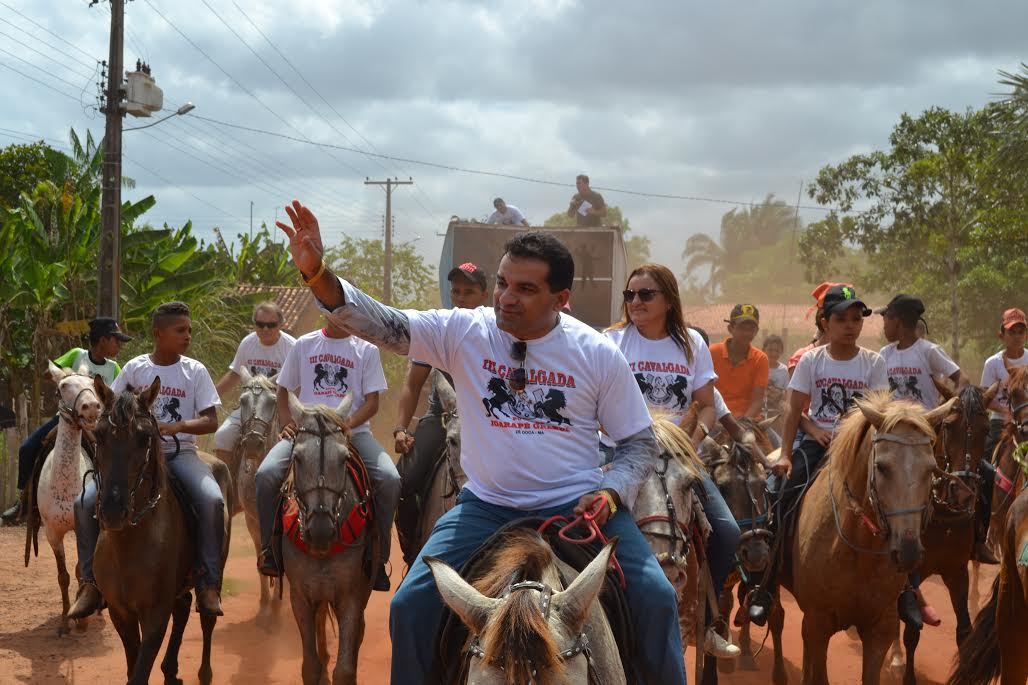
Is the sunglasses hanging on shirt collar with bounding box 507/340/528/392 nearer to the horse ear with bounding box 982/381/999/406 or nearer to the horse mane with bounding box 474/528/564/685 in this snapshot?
the horse mane with bounding box 474/528/564/685

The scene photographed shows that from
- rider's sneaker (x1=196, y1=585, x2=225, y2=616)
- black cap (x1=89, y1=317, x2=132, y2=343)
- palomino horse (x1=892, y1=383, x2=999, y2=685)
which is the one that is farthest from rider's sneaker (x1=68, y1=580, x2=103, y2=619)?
palomino horse (x1=892, y1=383, x2=999, y2=685)

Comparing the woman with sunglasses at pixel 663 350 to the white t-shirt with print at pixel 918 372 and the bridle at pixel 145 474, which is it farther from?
the white t-shirt with print at pixel 918 372

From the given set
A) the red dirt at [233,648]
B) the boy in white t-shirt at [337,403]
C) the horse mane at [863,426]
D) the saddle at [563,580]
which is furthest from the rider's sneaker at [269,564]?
the saddle at [563,580]

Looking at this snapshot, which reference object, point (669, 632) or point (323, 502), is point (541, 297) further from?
point (323, 502)

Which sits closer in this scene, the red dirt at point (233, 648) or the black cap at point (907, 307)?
the red dirt at point (233, 648)

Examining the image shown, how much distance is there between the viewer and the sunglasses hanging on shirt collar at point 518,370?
155 inches

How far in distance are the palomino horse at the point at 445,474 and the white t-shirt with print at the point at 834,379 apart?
2496 mm

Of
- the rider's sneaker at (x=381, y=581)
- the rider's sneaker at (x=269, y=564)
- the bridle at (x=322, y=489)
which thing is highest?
the bridle at (x=322, y=489)

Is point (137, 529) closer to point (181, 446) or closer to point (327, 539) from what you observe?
point (181, 446)

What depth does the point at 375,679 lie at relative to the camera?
8312 mm

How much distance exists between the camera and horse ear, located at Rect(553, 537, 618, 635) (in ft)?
10.5

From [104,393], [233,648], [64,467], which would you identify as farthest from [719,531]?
[64,467]

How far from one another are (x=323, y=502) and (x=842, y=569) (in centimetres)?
331

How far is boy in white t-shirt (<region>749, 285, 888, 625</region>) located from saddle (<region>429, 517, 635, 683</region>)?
158 inches
